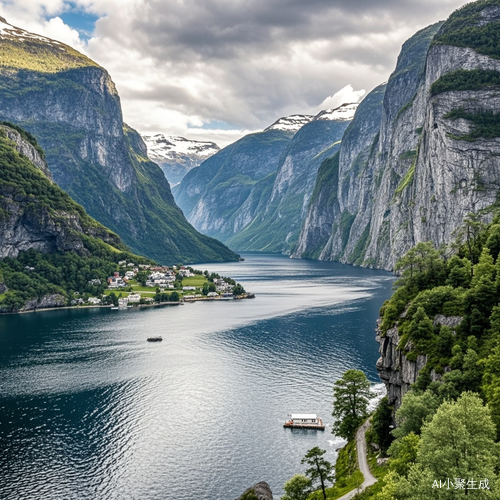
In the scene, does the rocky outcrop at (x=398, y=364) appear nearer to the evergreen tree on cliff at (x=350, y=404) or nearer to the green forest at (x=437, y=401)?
the green forest at (x=437, y=401)

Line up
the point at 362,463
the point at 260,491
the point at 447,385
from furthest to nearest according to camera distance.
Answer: the point at 362,463
the point at 260,491
the point at 447,385

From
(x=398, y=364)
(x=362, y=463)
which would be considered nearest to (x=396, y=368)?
(x=398, y=364)

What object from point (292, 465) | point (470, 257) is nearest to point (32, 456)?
point (292, 465)

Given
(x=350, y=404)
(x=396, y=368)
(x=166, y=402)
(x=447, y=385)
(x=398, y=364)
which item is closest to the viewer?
(x=447, y=385)

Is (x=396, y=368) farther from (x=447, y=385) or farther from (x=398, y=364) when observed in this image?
(x=447, y=385)

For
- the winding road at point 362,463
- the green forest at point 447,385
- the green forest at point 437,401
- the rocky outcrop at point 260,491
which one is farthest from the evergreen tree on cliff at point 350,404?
the rocky outcrop at point 260,491

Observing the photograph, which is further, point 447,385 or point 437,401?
point 447,385

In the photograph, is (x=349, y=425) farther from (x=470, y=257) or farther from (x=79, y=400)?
(x=79, y=400)
